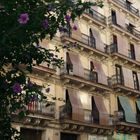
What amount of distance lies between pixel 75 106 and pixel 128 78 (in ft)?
22.7

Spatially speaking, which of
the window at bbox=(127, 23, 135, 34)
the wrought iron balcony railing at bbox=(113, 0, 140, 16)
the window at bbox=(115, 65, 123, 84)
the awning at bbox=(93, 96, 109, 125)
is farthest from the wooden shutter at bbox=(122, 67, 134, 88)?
the wrought iron balcony railing at bbox=(113, 0, 140, 16)

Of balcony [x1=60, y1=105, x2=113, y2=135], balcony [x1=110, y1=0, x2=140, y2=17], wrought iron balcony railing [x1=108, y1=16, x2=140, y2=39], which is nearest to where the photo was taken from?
balcony [x1=60, y1=105, x2=113, y2=135]

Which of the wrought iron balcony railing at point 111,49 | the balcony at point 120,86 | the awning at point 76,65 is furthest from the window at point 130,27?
the awning at point 76,65

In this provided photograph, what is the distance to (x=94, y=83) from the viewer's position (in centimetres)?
2258

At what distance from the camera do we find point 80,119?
20.6m

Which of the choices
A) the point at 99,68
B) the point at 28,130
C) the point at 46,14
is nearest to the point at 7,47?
the point at 46,14

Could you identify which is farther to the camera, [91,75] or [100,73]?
[100,73]

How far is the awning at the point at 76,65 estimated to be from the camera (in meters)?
21.7

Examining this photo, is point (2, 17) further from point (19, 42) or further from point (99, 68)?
point (99, 68)

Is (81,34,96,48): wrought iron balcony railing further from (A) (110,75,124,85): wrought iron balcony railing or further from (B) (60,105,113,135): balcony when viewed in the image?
(B) (60,105,113,135): balcony

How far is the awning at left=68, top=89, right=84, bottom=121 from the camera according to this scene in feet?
66.8

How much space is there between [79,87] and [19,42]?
50.1 feet

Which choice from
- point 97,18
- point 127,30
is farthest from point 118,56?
point 127,30

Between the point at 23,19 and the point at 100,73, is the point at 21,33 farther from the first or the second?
the point at 100,73
